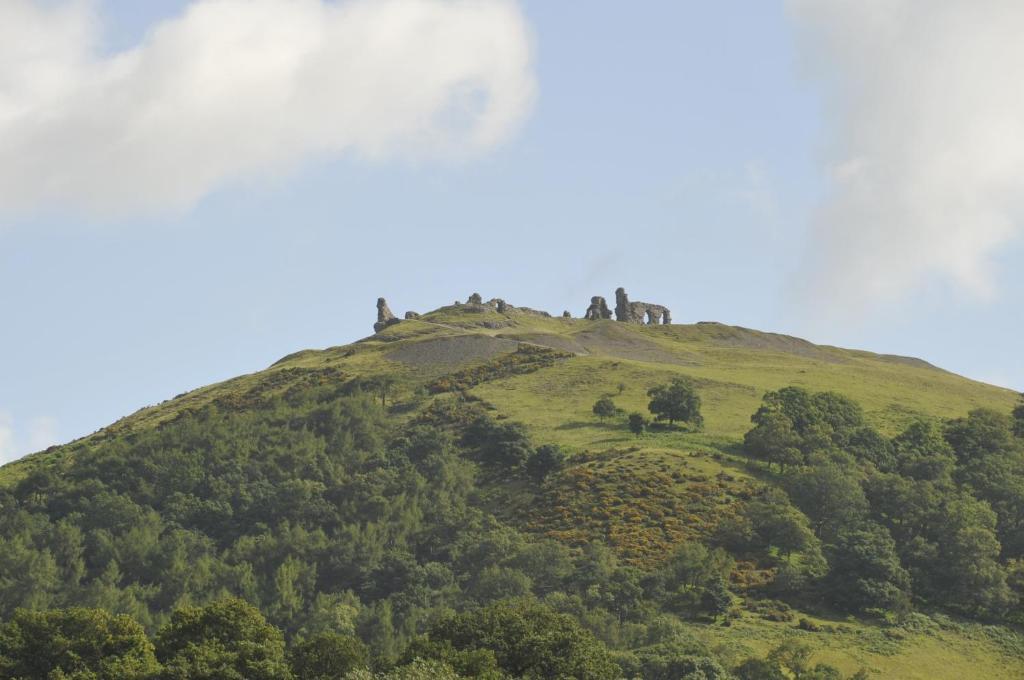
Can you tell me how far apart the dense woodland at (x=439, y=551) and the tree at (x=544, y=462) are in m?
0.23

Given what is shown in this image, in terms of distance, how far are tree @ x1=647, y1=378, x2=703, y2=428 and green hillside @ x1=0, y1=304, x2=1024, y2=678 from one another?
137 cm

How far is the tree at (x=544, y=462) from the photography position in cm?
12775

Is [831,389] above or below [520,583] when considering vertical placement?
above

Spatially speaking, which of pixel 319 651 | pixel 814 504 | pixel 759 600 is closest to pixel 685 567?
pixel 759 600

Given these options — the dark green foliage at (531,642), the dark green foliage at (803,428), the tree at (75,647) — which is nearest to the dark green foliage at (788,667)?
the dark green foliage at (531,642)

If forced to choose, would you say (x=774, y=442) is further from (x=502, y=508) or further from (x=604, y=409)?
(x=502, y=508)

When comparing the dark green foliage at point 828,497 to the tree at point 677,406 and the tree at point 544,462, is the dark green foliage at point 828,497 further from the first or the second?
the tree at point 544,462

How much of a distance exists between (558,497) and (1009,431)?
52798 millimetres

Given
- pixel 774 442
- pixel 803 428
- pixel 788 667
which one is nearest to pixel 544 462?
pixel 774 442

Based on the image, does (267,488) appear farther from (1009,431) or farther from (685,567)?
(1009,431)

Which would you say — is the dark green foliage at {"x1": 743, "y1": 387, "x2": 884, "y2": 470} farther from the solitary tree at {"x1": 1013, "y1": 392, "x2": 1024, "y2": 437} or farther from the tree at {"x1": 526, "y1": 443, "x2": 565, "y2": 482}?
the tree at {"x1": 526, "y1": 443, "x2": 565, "y2": 482}

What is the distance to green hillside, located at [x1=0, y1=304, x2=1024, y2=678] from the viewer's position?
98.4 meters

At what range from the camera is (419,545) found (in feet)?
393

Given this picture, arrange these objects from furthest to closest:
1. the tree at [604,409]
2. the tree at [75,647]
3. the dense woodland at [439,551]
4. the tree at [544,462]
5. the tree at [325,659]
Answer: the tree at [604,409] → the tree at [544,462] → the dense woodland at [439,551] → the tree at [325,659] → the tree at [75,647]
